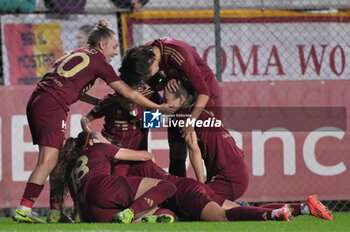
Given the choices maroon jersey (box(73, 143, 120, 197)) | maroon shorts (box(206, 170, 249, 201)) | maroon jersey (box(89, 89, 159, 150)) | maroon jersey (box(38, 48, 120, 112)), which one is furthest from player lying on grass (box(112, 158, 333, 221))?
maroon jersey (box(38, 48, 120, 112))

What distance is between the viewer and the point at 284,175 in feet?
24.4

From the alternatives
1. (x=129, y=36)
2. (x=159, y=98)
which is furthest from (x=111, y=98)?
(x=129, y=36)

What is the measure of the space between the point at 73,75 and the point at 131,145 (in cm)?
89

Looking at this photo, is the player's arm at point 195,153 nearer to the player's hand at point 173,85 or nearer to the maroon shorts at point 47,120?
the player's hand at point 173,85

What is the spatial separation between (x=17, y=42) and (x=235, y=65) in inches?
92.8

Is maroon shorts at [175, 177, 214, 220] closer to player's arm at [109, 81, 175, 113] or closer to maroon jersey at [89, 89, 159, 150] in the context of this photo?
player's arm at [109, 81, 175, 113]

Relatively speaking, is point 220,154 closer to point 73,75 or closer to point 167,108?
point 167,108

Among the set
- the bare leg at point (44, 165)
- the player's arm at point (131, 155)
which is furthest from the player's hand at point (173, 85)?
the bare leg at point (44, 165)

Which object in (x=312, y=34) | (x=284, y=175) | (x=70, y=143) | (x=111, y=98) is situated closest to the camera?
(x=70, y=143)

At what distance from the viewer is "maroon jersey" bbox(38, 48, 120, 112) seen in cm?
599

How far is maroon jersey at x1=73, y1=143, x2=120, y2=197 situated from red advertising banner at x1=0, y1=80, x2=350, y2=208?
1.90 metres

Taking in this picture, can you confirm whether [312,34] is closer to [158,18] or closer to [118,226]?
[158,18]

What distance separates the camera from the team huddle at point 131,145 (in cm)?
532

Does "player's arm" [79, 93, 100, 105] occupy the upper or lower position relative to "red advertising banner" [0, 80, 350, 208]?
upper
